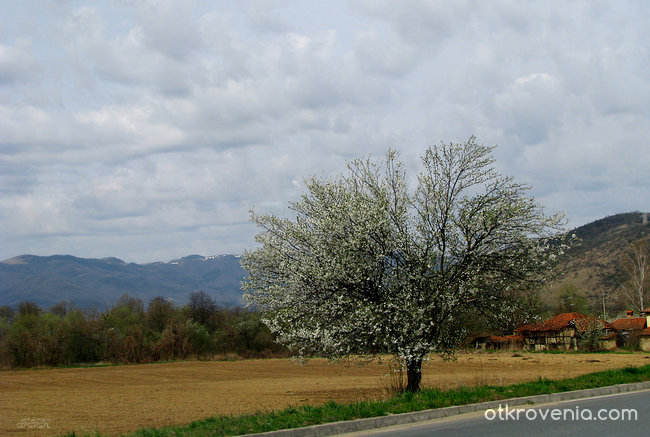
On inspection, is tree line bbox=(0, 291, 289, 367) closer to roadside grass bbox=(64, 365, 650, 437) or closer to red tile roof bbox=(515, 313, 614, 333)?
red tile roof bbox=(515, 313, 614, 333)

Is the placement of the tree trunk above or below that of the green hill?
below

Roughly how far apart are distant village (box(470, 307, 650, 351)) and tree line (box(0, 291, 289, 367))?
3440 centimetres

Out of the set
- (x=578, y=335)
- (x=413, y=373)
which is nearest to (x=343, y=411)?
(x=413, y=373)

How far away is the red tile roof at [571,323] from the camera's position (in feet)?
202

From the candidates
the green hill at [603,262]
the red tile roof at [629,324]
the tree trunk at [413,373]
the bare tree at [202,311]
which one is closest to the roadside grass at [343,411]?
the tree trunk at [413,373]

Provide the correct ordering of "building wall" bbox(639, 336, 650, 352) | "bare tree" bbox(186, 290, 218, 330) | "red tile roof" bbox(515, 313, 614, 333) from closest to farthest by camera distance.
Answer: "building wall" bbox(639, 336, 650, 352)
"red tile roof" bbox(515, 313, 614, 333)
"bare tree" bbox(186, 290, 218, 330)

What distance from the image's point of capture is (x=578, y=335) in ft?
211

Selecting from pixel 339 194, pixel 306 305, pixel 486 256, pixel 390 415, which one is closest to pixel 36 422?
pixel 306 305

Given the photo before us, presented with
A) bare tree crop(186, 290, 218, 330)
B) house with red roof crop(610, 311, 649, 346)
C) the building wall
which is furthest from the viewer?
bare tree crop(186, 290, 218, 330)

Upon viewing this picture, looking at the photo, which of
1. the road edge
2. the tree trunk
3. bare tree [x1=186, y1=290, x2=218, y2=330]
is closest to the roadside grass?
the road edge

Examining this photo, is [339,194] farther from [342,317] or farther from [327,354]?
[327,354]

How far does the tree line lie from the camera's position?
73.3 meters

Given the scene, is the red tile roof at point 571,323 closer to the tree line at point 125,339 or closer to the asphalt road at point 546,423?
the tree line at point 125,339

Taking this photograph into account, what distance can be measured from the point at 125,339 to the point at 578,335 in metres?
58.8
